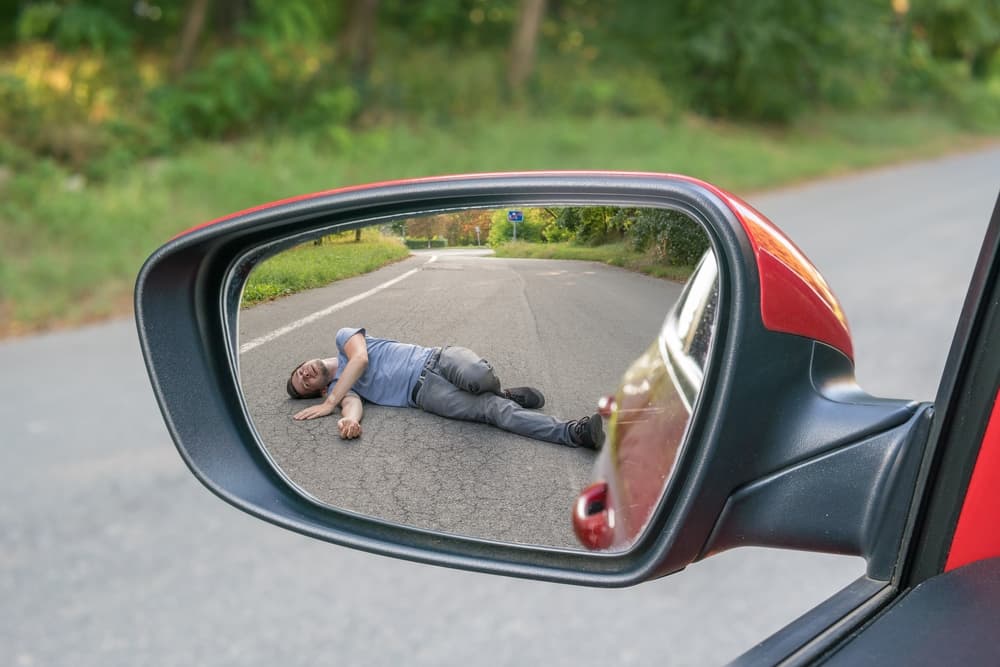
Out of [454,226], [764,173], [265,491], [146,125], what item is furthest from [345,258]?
[146,125]

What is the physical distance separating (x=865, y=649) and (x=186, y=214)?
363 inches

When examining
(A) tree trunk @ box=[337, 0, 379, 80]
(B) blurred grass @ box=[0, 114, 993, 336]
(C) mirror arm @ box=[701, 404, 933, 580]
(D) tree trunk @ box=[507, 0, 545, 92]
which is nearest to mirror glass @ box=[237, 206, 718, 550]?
(C) mirror arm @ box=[701, 404, 933, 580]

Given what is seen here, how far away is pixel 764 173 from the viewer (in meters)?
11.6

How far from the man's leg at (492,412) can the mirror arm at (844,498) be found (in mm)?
201

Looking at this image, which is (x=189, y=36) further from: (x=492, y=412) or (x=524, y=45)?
(x=492, y=412)

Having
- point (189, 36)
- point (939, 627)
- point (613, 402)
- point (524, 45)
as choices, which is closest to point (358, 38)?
point (189, 36)

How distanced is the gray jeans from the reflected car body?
6 cm

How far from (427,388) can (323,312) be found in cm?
15

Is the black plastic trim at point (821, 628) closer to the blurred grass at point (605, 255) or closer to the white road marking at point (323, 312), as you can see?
the blurred grass at point (605, 255)

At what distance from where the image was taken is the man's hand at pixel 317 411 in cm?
105

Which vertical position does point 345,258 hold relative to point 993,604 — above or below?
above

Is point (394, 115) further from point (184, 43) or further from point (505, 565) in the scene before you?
point (505, 565)

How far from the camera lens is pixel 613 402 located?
95 centimetres

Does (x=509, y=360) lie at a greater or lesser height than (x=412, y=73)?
lesser
